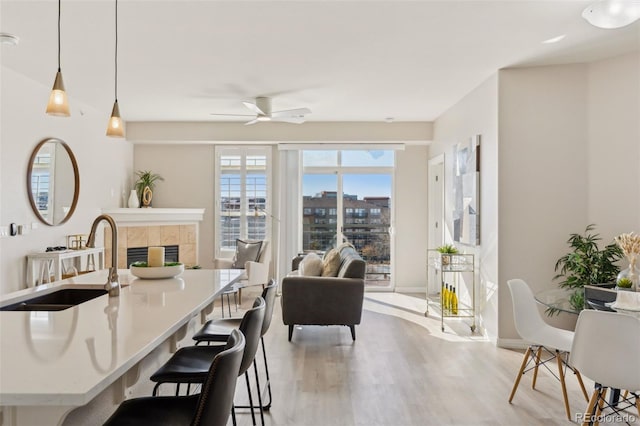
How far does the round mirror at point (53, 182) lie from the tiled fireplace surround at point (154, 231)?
2.81ft

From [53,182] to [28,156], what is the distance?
1.67ft

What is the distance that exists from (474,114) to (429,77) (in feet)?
2.55

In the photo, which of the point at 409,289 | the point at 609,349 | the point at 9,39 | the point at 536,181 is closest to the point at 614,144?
the point at 536,181

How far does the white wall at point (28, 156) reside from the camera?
4.19 metres

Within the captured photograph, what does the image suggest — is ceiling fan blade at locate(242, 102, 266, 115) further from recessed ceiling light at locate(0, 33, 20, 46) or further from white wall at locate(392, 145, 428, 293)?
white wall at locate(392, 145, 428, 293)

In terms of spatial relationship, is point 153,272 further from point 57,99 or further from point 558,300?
point 558,300

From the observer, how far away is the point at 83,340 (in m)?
1.35

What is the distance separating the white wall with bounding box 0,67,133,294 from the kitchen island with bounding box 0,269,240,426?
8.22 feet

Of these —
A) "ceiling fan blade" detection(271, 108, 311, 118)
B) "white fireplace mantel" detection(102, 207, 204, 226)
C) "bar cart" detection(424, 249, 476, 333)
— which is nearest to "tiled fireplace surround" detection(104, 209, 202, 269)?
"white fireplace mantel" detection(102, 207, 204, 226)

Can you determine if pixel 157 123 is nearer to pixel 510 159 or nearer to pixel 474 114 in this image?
pixel 474 114

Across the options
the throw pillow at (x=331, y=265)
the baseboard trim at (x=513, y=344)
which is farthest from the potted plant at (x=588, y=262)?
the throw pillow at (x=331, y=265)

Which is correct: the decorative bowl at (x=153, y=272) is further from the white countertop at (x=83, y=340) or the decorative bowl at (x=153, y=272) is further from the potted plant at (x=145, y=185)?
the potted plant at (x=145, y=185)

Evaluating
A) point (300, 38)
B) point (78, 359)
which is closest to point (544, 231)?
point (300, 38)

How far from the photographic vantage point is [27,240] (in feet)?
14.8
